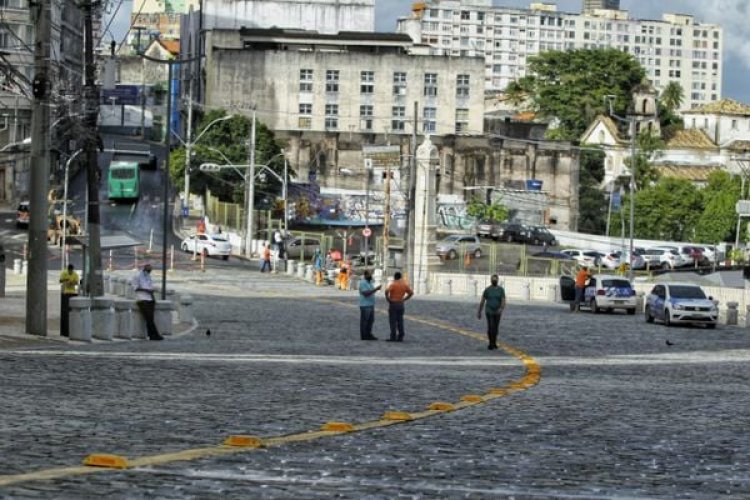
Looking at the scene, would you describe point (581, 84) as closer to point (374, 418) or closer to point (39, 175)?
point (39, 175)

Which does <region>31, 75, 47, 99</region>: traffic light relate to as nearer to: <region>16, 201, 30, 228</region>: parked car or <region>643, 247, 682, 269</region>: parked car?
<region>16, 201, 30, 228</region>: parked car

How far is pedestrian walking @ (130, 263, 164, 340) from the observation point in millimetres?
38969

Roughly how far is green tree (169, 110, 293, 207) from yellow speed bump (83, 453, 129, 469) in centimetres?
10927

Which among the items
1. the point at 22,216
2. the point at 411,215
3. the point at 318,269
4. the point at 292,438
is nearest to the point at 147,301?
the point at 292,438

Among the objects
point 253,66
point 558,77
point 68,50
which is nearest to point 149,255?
point 68,50

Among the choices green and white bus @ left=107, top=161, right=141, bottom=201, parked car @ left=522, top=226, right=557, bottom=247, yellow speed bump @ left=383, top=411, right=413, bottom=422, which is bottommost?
yellow speed bump @ left=383, top=411, right=413, bottom=422

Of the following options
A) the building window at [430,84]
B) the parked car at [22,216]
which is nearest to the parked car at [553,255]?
the building window at [430,84]

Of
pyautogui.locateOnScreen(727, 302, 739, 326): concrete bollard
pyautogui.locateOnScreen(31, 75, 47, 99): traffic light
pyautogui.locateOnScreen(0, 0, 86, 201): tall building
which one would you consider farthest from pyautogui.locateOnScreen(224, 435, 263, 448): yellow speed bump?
pyautogui.locateOnScreen(0, 0, 86, 201): tall building

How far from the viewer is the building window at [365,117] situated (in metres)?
147

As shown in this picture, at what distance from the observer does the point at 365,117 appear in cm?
14762

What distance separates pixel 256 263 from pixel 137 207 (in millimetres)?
20864

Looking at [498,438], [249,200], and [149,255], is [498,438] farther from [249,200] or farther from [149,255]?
[249,200]

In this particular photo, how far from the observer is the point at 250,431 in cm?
1800

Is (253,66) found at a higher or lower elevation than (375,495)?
higher
